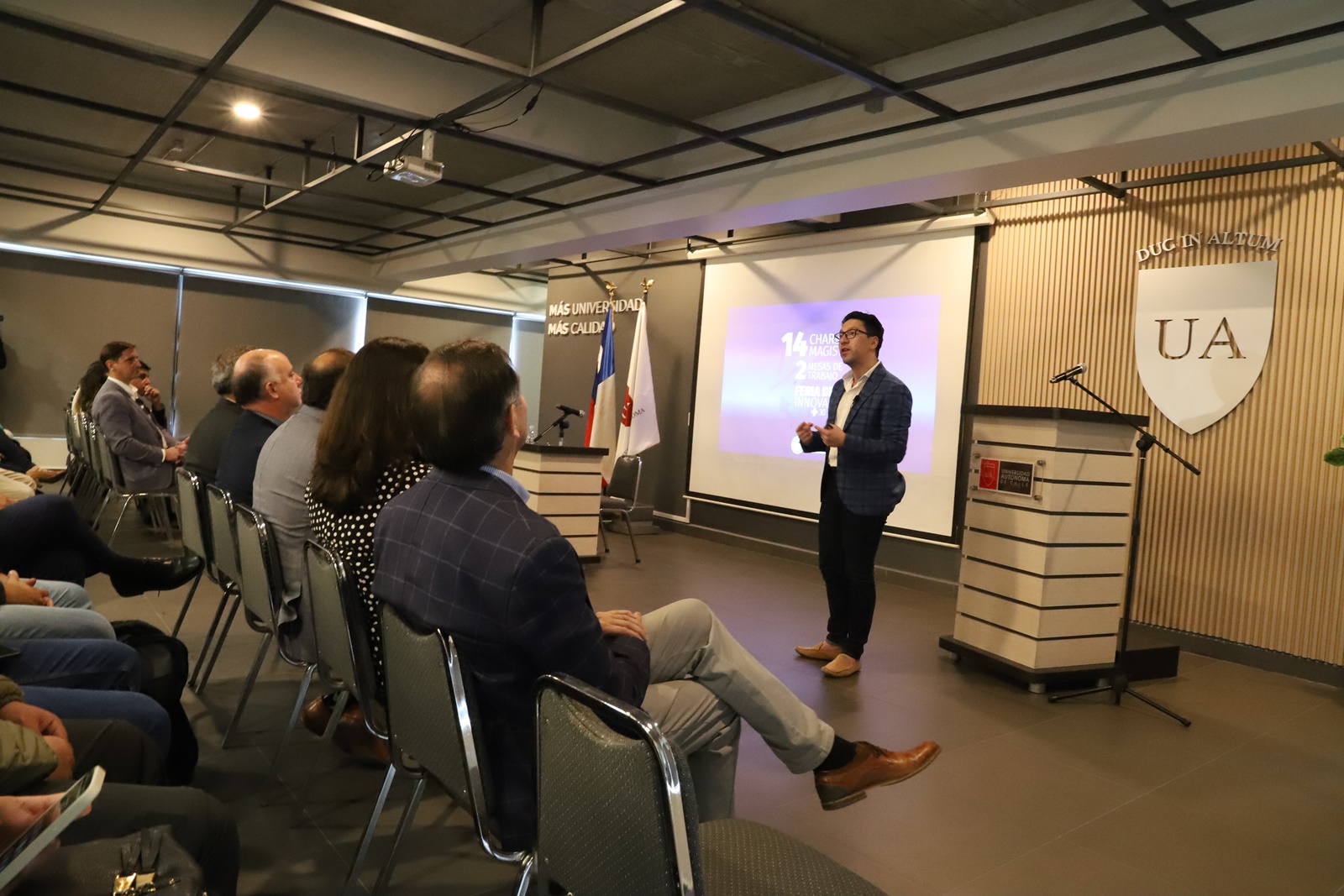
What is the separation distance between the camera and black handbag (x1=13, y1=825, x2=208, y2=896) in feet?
3.31

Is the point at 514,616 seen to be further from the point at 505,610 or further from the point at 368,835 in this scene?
the point at 368,835

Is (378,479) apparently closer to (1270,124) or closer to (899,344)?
(1270,124)

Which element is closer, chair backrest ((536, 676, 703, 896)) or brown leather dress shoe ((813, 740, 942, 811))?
chair backrest ((536, 676, 703, 896))

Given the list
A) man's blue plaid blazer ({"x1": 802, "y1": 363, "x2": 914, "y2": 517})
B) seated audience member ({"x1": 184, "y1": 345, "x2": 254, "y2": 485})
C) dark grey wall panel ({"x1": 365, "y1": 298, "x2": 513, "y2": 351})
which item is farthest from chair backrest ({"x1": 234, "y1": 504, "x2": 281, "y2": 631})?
dark grey wall panel ({"x1": 365, "y1": 298, "x2": 513, "y2": 351})

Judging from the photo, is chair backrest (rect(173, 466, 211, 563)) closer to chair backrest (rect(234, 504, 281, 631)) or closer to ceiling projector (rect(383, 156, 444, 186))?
chair backrest (rect(234, 504, 281, 631))

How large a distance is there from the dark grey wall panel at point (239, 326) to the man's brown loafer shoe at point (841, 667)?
868cm

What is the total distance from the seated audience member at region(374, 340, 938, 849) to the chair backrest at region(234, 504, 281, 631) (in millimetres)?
873

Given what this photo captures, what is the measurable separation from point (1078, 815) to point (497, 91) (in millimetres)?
4406

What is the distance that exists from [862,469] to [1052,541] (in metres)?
0.89

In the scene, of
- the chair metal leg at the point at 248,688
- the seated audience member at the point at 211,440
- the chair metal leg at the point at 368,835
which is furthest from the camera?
the seated audience member at the point at 211,440

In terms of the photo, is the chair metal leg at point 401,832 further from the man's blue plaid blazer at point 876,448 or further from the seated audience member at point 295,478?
the man's blue plaid blazer at point 876,448

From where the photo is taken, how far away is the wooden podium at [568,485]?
20.3ft

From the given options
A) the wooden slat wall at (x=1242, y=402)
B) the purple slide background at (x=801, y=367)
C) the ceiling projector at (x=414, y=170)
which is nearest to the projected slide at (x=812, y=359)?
the purple slide background at (x=801, y=367)

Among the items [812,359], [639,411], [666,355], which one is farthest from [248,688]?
[666,355]
